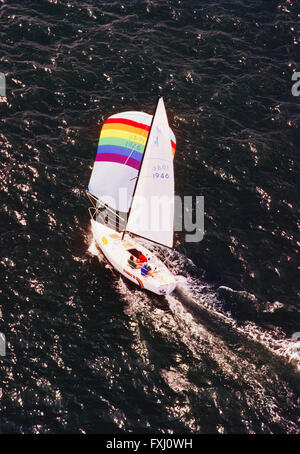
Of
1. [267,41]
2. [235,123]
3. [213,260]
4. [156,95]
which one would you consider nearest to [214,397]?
[213,260]

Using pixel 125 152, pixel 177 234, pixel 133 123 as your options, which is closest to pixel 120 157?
pixel 125 152

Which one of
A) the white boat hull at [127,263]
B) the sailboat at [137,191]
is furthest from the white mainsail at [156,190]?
the white boat hull at [127,263]

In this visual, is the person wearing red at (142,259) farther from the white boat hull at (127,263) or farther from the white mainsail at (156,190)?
the white mainsail at (156,190)

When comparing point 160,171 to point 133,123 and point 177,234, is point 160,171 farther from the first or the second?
point 177,234

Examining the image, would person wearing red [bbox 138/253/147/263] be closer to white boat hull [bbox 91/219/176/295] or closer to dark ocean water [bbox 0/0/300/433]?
white boat hull [bbox 91/219/176/295]

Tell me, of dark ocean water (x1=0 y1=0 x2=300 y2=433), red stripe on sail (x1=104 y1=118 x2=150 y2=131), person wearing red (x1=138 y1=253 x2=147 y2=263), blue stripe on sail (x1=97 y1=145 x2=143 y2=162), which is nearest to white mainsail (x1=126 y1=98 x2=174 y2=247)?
person wearing red (x1=138 y1=253 x2=147 y2=263)

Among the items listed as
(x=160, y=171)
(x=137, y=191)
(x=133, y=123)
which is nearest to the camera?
(x=160, y=171)
